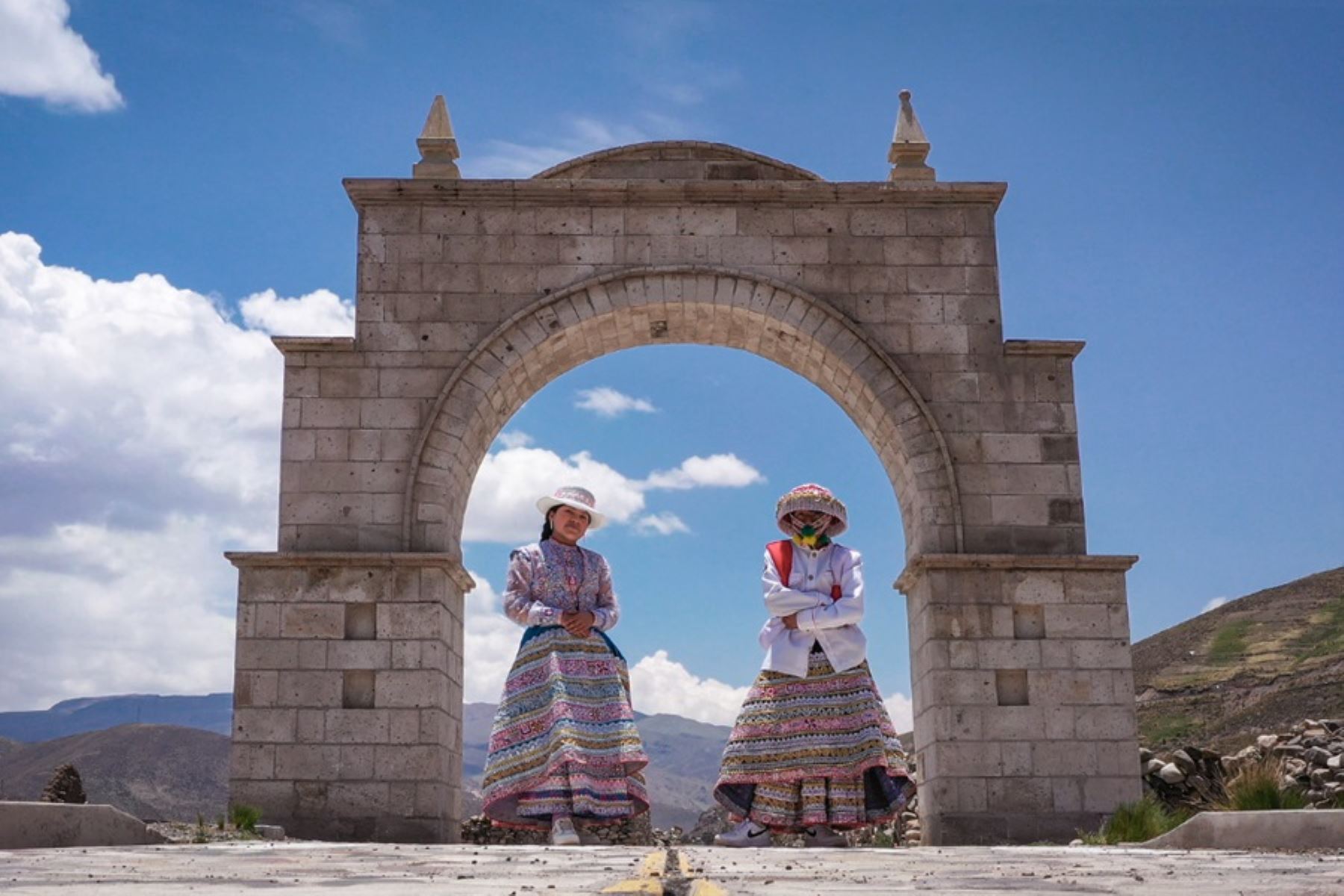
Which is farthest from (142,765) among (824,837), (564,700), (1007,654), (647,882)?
(647,882)

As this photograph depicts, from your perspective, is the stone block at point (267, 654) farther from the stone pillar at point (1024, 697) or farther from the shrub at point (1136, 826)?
the shrub at point (1136, 826)

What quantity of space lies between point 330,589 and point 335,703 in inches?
31.2

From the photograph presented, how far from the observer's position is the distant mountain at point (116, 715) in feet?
219

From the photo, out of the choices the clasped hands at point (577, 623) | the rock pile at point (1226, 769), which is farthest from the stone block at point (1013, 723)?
the clasped hands at point (577, 623)

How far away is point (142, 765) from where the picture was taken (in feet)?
85.6

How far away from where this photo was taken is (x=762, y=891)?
3582 mm

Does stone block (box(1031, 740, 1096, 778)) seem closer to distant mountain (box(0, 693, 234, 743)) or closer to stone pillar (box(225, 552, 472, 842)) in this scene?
stone pillar (box(225, 552, 472, 842))

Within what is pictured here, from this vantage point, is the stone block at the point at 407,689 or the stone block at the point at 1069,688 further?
A: the stone block at the point at 1069,688

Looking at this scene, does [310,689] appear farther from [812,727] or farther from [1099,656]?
[1099,656]

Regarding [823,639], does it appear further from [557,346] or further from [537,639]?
[557,346]

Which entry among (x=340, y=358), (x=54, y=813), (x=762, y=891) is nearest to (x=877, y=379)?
(x=340, y=358)

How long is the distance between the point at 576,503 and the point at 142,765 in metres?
19.3

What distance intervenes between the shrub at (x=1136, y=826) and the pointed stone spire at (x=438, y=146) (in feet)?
21.4

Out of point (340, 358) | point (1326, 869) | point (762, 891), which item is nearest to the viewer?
point (762, 891)
